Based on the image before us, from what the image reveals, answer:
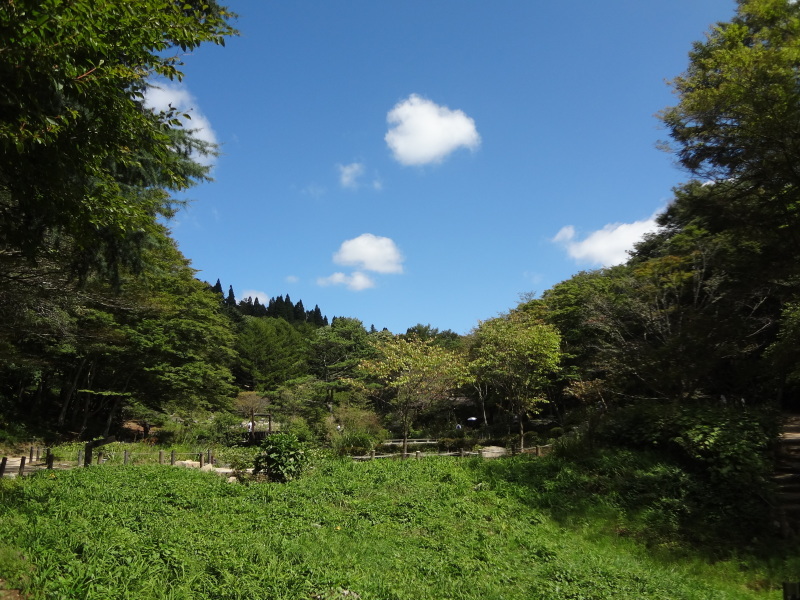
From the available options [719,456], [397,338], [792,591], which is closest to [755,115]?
[719,456]

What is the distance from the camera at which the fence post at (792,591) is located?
11.2 ft

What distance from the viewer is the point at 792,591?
3.45m

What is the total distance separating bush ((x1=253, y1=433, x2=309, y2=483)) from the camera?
12.1 metres

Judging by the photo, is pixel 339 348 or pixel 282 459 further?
pixel 339 348

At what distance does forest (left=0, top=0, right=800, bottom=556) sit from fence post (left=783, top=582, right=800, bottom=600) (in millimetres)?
5804

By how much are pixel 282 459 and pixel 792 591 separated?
10564mm

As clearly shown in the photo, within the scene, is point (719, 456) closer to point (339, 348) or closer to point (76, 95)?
point (76, 95)

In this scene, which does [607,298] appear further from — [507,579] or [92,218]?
[92,218]

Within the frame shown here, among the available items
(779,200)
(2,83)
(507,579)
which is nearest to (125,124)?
(2,83)

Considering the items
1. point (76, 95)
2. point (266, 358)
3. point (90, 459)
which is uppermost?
point (266, 358)

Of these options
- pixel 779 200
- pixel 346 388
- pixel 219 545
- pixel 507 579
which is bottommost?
pixel 507 579

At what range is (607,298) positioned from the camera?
21031 millimetres

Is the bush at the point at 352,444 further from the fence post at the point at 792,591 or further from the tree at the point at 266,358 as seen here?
the tree at the point at 266,358

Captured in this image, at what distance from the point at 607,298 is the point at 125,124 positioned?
19.8 metres
